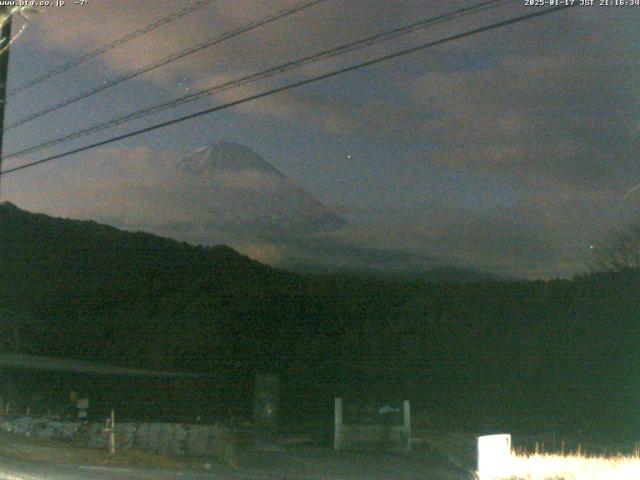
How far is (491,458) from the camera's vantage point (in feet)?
47.0

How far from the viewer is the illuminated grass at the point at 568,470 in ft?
40.7

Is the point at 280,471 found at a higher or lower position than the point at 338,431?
lower

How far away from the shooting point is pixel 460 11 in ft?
42.2

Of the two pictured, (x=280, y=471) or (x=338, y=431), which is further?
(x=338, y=431)

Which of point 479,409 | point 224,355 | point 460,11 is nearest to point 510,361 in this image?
point 479,409

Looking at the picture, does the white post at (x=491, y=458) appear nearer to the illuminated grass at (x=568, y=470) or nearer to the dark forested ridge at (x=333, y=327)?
the illuminated grass at (x=568, y=470)

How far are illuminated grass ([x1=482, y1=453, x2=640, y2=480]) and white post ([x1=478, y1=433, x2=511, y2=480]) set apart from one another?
94 millimetres

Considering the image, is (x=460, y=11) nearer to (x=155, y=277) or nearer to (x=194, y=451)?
(x=194, y=451)

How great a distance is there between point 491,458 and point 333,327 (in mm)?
49704

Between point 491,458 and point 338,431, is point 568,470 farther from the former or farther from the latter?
point 338,431

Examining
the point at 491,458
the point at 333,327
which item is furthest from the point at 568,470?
the point at 333,327

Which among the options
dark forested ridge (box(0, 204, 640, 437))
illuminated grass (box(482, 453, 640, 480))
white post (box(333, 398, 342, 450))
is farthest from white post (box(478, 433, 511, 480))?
dark forested ridge (box(0, 204, 640, 437))

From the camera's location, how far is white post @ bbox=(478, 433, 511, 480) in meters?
14.1

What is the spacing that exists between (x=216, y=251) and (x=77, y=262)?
17.1 metres
